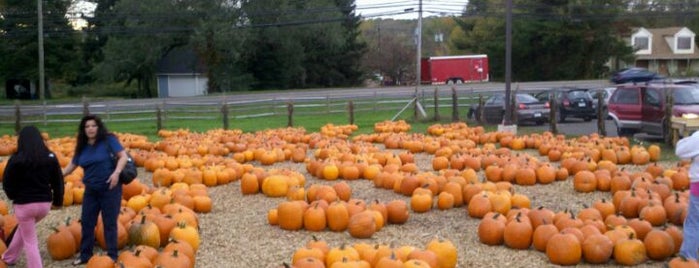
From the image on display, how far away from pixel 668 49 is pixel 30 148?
241ft

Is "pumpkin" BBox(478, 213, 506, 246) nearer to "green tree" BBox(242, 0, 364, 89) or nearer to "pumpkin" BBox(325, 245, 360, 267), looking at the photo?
"pumpkin" BBox(325, 245, 360, 267)

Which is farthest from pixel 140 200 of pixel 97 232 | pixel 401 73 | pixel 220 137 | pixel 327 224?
pixel 401 73

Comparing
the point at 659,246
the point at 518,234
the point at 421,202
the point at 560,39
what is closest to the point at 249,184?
the point at 421,202

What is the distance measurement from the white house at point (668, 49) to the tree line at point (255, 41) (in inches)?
313

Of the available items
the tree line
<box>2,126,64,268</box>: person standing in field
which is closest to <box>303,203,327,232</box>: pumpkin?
<box>2,126,64,268</box>: person standing in field

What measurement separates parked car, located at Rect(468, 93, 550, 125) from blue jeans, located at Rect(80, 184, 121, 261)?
18259 millimetres

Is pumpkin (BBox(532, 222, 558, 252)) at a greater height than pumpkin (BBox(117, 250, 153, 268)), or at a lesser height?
lesser

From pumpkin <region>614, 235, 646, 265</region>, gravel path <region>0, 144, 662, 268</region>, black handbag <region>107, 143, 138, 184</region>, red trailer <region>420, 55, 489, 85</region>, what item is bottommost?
gravel path <region>0, 144, 662, 268</region>

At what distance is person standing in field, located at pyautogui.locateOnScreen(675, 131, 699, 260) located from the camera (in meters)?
6.85

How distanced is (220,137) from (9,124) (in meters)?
14.8

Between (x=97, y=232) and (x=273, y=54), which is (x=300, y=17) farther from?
(x=97, y=232)

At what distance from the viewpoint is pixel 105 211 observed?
283 inches

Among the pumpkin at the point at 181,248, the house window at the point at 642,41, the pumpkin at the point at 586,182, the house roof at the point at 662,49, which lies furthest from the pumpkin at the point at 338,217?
the house window at the point at 642,41

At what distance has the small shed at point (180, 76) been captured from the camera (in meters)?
59.2
